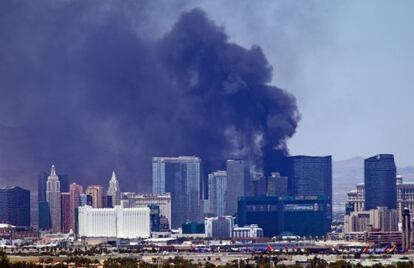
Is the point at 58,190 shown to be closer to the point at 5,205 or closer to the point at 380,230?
the point at 5,205

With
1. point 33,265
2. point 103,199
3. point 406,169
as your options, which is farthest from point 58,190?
point 33,265

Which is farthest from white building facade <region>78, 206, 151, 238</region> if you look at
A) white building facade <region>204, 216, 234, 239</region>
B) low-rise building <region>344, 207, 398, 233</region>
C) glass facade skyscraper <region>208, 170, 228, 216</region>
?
glass facade skyscraper <region>208, 170, 228, 216</region>

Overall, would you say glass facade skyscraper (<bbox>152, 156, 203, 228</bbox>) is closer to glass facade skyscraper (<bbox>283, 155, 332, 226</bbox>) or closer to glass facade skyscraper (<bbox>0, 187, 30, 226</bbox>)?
glass facade skyscraper (<bbox>283, 155, 332, 226</bbox>)

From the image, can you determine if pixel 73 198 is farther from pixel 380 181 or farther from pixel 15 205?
pixel 380 181

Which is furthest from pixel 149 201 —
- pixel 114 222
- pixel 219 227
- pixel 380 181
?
pixel 380 181

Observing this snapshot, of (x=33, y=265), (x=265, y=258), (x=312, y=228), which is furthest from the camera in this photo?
(x=312, y=228)

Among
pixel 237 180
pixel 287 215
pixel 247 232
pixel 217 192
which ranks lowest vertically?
pixel 247 232

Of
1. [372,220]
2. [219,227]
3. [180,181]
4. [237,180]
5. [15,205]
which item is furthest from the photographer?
[180,181]

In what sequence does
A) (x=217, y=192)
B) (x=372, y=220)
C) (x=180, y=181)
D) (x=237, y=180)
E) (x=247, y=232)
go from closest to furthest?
(x=372, y=220), (x=247, y=232), (x=237, y=180), (x=217, y=192), (x=180, y=181)
